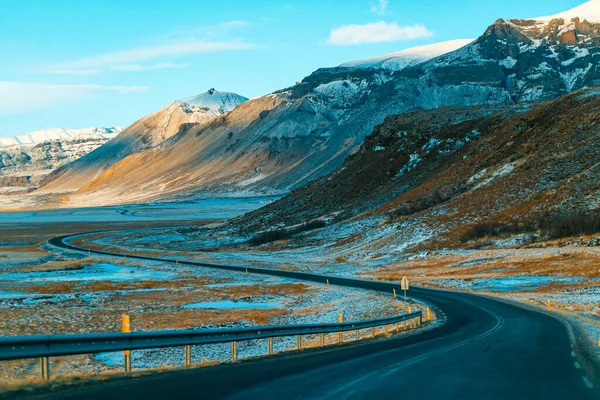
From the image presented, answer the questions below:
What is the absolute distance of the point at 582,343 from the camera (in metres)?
22.0

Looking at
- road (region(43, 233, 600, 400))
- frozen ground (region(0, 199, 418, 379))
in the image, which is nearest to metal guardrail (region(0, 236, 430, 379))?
road (region(43, 233, 600, 400))

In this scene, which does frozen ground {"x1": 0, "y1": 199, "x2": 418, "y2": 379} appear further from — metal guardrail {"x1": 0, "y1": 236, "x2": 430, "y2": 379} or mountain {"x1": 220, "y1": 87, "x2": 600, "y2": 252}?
mountain {"x1": 220, "y1": 87, "x2": 600, "y2": 252}

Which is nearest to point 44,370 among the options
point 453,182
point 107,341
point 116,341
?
point 107,341

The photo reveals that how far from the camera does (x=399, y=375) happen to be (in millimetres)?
13828

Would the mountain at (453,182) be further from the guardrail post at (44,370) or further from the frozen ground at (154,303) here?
the guardrail post at (44,370)

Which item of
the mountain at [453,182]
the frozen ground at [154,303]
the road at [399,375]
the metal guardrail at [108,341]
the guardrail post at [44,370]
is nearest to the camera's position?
the metal guardrail at [108,341]

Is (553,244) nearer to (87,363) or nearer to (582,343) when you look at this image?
(582,343)

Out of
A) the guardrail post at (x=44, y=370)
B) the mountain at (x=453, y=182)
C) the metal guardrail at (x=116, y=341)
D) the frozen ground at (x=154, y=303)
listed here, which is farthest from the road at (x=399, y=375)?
the mountain at (x=453, y=182)

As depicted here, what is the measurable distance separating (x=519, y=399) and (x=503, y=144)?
348ft

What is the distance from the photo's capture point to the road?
11.0 metres

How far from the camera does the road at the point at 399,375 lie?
1105 centimetres

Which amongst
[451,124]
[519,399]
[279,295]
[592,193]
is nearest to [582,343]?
[519,399]

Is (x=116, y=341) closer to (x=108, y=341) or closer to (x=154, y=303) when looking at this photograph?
(x=108, y=341)

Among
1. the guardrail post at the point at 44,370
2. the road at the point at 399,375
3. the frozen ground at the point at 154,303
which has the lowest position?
the frozen ground at the point at 154,303
